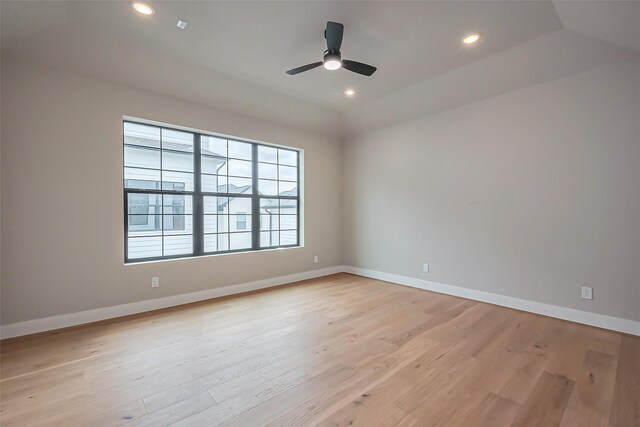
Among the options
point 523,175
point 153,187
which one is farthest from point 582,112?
point 153,187

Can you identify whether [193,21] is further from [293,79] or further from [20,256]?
[20,256]

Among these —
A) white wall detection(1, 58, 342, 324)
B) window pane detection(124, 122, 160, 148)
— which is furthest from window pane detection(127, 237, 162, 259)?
window pane detection(124, 122, 160, 148)

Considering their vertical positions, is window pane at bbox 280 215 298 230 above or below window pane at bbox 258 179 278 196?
below

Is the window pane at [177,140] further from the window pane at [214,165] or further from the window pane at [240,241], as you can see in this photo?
the window pane at [240,241]

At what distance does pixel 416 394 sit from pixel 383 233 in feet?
11.1

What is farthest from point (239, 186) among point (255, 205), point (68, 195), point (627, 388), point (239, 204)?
point (627, 388)

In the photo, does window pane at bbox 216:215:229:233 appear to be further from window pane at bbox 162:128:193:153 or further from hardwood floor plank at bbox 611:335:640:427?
hardwood floor plank at bbox 611:335:640:427

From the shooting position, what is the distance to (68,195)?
3.12 m

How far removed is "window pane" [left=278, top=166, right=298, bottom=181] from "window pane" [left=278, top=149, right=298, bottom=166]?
9 centimetres

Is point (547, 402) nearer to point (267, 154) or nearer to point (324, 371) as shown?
point (324, 371)

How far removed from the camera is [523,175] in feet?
12.0

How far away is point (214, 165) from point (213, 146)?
286mm

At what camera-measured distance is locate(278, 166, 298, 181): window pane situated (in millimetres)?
5176

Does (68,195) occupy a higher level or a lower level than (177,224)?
higher
